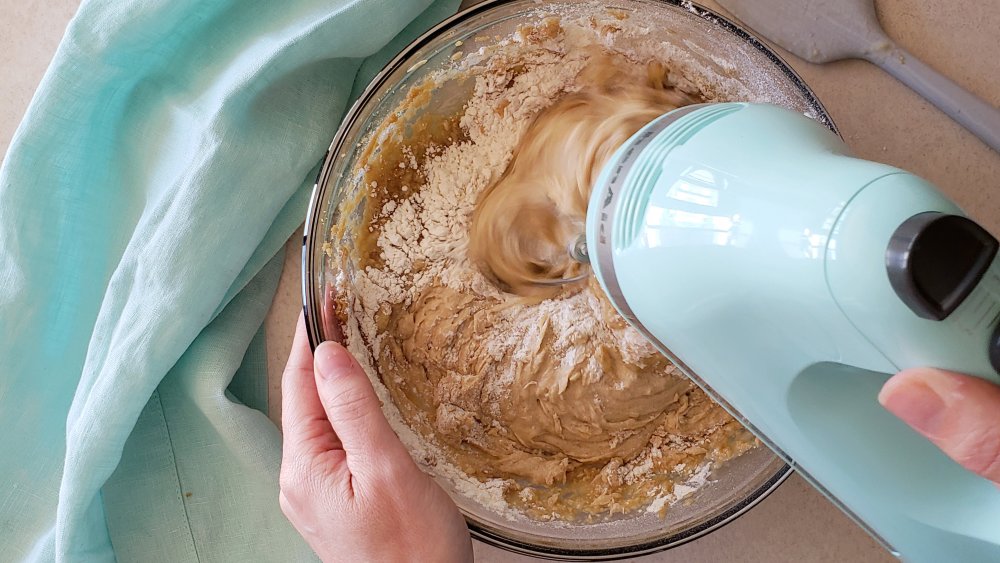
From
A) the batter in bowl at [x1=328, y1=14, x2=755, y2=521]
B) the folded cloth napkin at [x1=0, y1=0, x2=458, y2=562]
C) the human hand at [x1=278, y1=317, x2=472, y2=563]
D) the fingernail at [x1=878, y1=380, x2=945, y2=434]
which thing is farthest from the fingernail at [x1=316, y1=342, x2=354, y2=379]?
the fingernail at [x1=878, y1=380, x2=945, y2=434]

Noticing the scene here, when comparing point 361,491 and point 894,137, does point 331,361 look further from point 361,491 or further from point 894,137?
point 894,137

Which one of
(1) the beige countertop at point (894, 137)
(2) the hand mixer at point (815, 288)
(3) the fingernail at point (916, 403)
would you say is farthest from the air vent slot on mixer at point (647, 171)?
(1) the beige countertop at point (894, 137)

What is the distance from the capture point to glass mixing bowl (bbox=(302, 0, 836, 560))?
2.55 ft

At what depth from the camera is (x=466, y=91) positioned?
0.84m

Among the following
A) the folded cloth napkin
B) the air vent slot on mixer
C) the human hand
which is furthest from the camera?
the folded cloth napkin

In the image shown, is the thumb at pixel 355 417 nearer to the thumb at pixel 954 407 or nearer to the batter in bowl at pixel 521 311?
the batter in bowl at pixel 521 311

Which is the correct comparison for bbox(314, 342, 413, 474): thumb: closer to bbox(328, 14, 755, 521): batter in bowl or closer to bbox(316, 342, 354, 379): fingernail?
bbox(316, 342, 354, 379): fingernail

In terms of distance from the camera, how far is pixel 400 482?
26.6 inches

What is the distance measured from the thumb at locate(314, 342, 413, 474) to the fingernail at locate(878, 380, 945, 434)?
0.42 metres

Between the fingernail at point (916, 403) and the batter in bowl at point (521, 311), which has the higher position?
the batter in bowl at point (521, 311)

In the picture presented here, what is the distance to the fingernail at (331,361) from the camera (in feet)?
2.26

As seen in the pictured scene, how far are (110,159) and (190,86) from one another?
14 centimetres

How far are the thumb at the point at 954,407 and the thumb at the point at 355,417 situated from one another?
42cm

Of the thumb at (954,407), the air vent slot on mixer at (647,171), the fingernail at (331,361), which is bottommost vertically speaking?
the thumb at (954,407)
